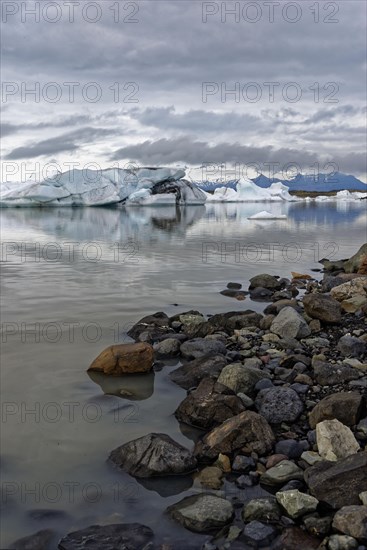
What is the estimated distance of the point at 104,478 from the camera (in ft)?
14.0

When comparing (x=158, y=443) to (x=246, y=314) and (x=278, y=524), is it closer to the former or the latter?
(x=278, y=524)

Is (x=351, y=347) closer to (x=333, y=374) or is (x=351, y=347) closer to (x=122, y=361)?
(x=333, y=374)

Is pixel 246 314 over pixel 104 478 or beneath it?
over

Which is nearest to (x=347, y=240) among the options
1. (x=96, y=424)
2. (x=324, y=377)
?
(x=324, y=377)

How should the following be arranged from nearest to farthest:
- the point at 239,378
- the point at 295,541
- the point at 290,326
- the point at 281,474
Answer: the point at 295,541 < the point at 281,474 < the point at 239,378 < the point at 290,326

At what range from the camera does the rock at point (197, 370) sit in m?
6.18

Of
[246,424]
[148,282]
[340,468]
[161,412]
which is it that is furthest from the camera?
[148,282]

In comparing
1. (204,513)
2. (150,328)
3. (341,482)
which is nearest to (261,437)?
(341,482)

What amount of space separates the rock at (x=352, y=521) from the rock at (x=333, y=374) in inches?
94.2

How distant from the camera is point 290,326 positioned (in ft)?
25.6

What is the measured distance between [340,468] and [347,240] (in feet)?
76.7

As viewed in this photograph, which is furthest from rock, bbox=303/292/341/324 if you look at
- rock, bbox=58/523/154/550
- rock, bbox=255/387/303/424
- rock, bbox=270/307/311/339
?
rock, bbox=58/523/154/550

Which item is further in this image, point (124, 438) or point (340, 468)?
point (124, 438)

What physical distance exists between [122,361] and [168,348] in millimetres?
956
